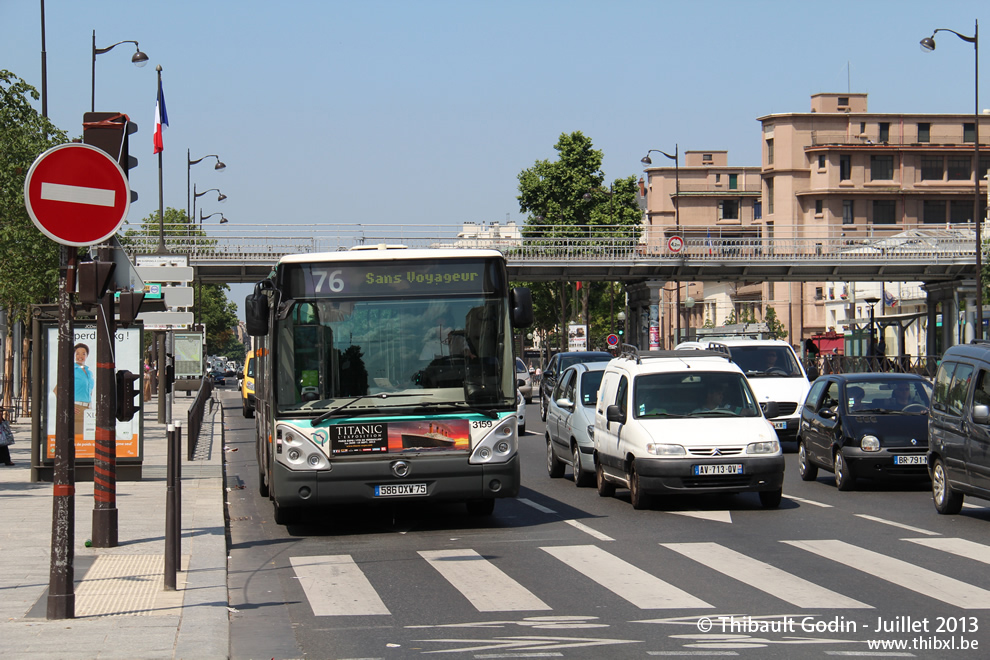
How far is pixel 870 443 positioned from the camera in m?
17.0

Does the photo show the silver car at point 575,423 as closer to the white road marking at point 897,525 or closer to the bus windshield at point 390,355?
the white road marking at point 897,525

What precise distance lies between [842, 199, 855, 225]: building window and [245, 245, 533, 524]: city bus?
94.6 meters

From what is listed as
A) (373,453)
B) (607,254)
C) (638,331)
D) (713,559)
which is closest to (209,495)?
(373,453)

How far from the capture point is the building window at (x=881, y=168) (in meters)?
104

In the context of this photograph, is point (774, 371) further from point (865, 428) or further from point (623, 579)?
point (623, 579)

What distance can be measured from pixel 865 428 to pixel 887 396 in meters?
1.16

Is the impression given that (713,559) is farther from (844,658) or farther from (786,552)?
(844,658)

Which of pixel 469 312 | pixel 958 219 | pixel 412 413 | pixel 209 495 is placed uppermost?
pixel 958 219

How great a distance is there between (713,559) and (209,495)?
842cm

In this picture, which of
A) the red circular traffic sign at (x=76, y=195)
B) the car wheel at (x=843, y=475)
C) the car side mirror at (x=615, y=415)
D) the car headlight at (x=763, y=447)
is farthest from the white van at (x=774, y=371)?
the red circular traffic sign at (x=76, y=195)

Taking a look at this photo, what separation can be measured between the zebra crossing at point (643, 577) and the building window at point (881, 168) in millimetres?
97100

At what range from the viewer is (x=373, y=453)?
13.2 meters

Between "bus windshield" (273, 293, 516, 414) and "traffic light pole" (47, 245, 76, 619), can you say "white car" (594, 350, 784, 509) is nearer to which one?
"bus windshield" (273, 293, 516, 414)

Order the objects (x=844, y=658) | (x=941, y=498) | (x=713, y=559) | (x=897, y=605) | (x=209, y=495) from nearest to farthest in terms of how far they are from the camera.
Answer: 1. (x=844, y=658)
2. (x=897, y=605)
3. (x=713, y=559)
4. (x=941, y=498)
5. (x=209, y=495)
